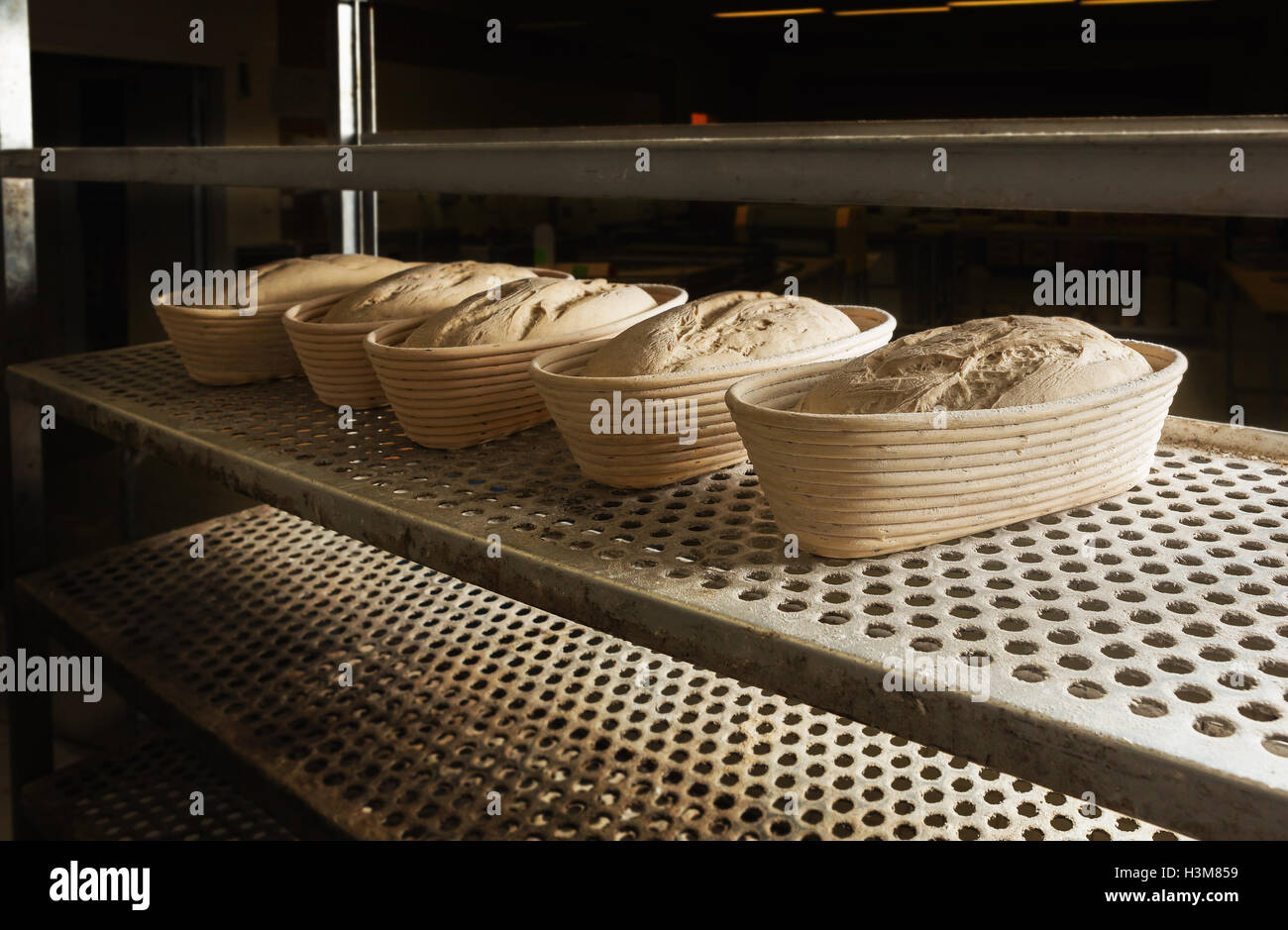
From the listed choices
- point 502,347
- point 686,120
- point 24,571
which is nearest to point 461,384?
point 502,347

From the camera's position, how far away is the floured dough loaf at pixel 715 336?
3.38 ft

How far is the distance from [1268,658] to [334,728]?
3.70 feet

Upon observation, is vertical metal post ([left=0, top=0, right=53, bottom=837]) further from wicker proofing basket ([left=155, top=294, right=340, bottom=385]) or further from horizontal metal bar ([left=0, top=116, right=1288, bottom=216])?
horizontal metal bar ([left=0, top=116, right=1288, bottom=216])

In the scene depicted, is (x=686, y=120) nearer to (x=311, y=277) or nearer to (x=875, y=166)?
(x=311, y=277)

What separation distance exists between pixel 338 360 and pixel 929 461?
34.9 inches

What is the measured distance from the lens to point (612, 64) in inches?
320

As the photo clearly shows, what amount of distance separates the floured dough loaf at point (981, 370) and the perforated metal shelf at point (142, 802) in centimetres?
123

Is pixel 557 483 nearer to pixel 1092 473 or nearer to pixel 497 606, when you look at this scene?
pixel 1092 473

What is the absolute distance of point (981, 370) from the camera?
34.3 inches

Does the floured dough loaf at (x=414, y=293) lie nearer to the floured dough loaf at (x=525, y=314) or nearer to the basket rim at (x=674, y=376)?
the floured dough loaf at (x=525, y=314)

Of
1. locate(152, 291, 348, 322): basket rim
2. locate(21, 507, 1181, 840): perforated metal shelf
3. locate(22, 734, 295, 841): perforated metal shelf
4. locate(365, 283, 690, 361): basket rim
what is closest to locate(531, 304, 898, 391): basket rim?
locate(365, 283, 690, 361): basket rim

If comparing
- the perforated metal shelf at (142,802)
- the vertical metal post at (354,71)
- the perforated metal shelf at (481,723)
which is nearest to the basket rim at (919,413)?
the perforated metal shelf at (481,723)
